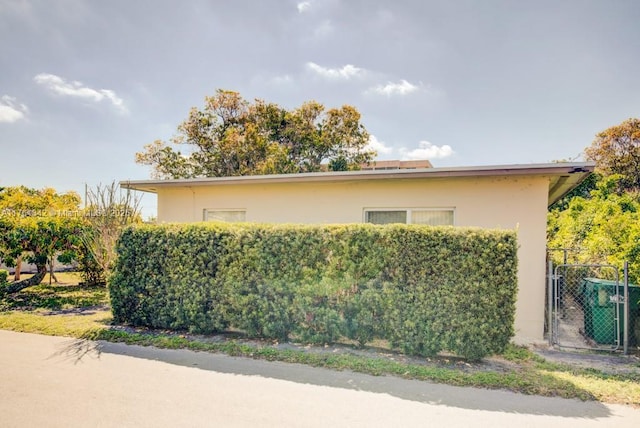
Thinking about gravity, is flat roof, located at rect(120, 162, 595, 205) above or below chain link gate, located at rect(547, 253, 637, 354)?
above

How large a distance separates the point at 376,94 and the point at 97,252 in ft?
36.9

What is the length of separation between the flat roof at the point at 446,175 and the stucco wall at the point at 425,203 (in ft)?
1.11

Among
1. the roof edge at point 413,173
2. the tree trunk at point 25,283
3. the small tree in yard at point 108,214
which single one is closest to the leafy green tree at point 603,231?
the roof edge at point 413,173

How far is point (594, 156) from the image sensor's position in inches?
1135

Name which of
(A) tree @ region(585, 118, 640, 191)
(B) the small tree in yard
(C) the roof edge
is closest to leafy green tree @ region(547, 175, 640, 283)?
(C) the roof edge

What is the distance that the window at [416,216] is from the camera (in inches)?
299

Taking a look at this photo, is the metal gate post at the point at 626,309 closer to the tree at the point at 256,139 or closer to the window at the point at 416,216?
the window at the point at 416,216

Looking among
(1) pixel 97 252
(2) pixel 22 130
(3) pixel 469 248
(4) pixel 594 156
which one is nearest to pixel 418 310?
(3) pixel 469 248

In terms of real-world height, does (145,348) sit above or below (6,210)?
below

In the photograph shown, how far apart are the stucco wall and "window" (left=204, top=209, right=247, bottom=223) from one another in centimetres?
13

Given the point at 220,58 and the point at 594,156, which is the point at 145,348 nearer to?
the point at 220,58

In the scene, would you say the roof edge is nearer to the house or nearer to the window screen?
the house

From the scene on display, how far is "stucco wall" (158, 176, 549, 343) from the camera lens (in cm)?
692

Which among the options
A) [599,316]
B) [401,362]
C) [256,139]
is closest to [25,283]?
[401,362]
